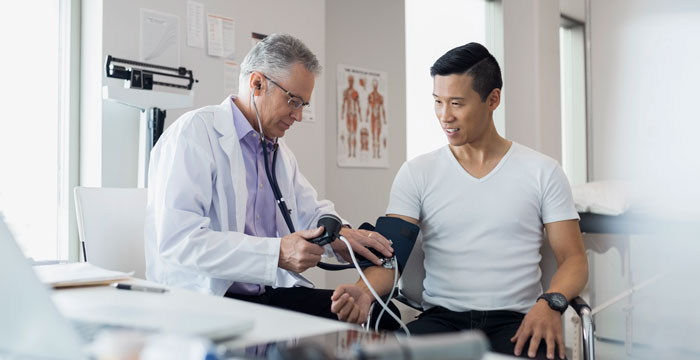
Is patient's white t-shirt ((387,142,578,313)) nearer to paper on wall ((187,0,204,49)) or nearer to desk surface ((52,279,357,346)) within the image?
desk surface ((52,279,357,346))

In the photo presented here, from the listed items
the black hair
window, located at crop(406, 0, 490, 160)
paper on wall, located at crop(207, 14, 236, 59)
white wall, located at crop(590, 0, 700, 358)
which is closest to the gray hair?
the black hair

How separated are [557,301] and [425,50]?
3.17 meters

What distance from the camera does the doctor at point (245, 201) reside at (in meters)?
1.51

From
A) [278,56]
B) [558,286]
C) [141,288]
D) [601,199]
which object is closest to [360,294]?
[558,286]

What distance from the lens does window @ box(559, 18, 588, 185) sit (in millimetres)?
3896

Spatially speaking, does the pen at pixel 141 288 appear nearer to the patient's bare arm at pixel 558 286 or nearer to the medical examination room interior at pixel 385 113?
the medical examination room interior at pixel 385 113

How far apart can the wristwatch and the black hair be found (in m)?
0.63

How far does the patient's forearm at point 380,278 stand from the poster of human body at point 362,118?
2.06 meters

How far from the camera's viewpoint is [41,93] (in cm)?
251

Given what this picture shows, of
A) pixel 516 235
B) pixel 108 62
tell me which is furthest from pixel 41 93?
pixel 516 235

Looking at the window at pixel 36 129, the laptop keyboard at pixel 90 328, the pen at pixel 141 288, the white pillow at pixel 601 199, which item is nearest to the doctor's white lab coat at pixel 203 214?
the pen at pixel 141 288

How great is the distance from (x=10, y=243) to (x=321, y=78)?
2.64m

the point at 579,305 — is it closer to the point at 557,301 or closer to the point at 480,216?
the point at 557,301

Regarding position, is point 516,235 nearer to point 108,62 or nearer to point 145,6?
point 108,62
